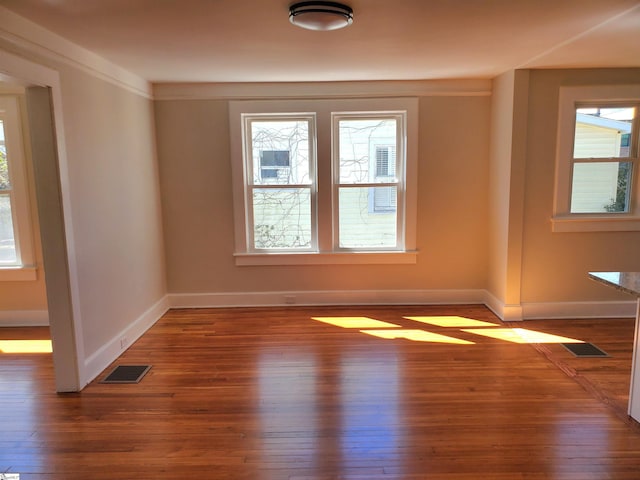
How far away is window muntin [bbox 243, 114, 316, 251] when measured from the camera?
14.6 ft

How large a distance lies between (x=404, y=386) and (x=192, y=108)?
3437 millimetres

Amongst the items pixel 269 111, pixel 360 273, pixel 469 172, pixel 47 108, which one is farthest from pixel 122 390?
pixel 469 172

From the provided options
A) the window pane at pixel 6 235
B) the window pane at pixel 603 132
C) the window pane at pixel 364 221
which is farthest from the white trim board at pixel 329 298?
the window pane at pixel 603 132

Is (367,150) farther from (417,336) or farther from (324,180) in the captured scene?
(417,336)

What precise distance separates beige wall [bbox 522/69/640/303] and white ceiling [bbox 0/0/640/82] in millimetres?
192

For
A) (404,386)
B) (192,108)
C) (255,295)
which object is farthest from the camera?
(255,295)

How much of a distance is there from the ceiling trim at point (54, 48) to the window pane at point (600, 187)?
425 cm

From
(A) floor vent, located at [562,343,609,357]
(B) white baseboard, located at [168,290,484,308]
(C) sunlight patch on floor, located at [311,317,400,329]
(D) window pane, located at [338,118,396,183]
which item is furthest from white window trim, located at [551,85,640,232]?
(C) sunlight patch on floor, located at [311,317,400,329]

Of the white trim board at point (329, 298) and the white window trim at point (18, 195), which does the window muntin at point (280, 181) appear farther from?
the white window trim at point (18, 195)

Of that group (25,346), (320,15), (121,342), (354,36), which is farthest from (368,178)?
(25,346)

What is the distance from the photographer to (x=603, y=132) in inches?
155

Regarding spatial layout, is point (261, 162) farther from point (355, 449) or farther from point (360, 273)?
point (355, 449)

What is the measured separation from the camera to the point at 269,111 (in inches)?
171

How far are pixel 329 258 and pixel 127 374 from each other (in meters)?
2.29
